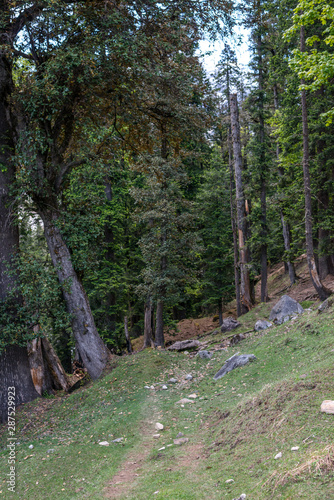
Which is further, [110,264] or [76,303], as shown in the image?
[110,264]

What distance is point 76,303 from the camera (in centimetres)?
1120

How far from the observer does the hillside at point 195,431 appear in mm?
4105

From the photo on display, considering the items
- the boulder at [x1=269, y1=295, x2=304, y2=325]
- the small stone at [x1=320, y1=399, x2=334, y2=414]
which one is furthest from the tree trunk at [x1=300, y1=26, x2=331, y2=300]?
the small stone at [x1=320, y1=399, x2=334, y2=414]

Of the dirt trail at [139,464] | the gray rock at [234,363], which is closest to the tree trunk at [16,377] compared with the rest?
the dirt trail at [139,464]

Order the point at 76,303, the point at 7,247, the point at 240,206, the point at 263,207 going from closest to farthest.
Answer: the point at 7,247 → the point at 76,303 → the point at 240,206 → the point at 263,207

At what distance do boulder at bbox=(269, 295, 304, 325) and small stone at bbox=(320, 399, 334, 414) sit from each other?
894cm

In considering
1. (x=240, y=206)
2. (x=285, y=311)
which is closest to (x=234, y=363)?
(x=285, y=311)

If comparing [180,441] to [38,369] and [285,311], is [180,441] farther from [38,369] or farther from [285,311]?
[285,311]

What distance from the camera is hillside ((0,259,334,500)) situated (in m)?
4.11

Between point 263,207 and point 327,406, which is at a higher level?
point 263,207

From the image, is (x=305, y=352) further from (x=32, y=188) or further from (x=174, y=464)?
(x=32, y=188)

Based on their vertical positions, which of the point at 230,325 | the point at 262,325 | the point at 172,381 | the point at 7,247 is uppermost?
the point at 7,247

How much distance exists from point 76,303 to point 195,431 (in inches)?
223

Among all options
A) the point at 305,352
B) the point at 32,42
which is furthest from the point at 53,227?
the point at 305,352
